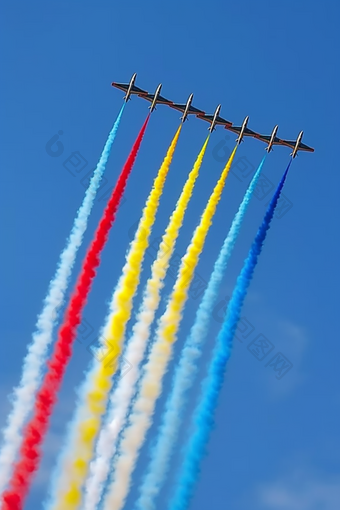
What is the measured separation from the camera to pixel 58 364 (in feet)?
226

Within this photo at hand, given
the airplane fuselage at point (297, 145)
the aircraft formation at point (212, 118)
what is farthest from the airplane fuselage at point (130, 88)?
the airplane fuselage at point (297, 145)

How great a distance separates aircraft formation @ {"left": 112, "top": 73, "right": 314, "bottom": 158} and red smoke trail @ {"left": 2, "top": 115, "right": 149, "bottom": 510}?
11.1 feet

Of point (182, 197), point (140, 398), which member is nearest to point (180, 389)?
point (140, 398)

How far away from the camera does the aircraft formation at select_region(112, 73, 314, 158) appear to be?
76938 millimetres

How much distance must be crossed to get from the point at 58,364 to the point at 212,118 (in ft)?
73.1

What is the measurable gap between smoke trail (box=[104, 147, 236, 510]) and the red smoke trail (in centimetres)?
517

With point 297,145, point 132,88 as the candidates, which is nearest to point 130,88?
point 132,88

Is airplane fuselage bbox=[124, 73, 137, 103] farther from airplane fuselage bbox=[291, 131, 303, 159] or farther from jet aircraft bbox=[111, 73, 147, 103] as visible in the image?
airplane fuselage bbox=[291, 131, 303, 159]

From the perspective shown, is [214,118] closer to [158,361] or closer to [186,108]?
[186,108]

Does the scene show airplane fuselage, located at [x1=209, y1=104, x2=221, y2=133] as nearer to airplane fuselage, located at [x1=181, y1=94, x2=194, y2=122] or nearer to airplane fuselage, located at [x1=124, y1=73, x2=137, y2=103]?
airplane fuselage, located at [x1=181, y1=94, x2=194, y2=122]

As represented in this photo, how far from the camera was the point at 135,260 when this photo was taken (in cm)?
7356

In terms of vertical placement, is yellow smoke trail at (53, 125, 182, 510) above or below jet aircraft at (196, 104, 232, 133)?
below

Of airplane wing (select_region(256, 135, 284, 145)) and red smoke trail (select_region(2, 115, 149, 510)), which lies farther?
airplane wing (select_region(256, 135, 284, 145))

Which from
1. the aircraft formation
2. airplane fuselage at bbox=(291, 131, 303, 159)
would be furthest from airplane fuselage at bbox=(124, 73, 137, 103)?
airplane fuselage at bbox=(291, 131, 303, 159)
